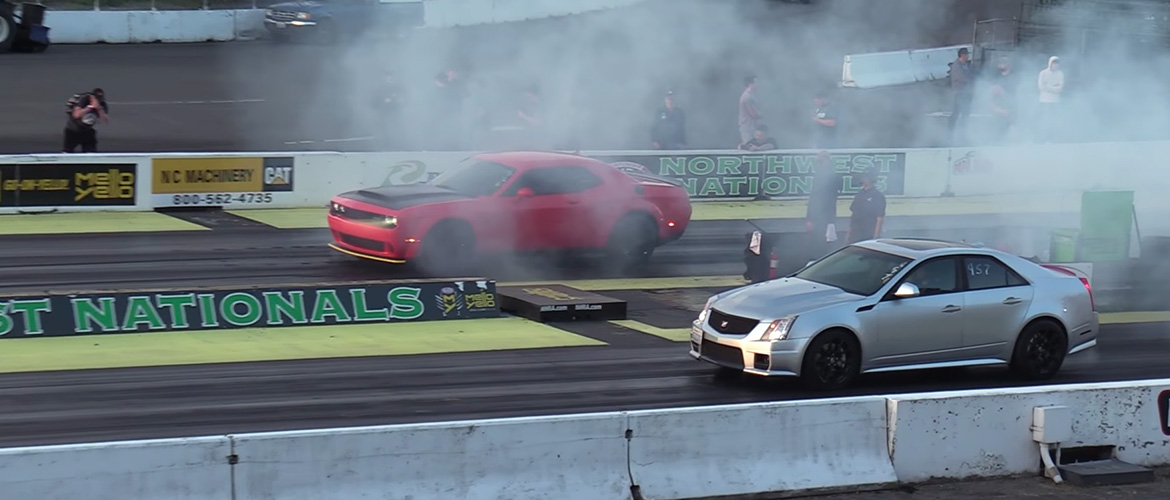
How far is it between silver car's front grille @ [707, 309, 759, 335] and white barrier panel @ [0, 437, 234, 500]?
4.90 metres

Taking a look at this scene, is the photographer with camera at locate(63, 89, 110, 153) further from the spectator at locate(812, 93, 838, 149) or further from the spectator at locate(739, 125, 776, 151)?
the spectator at locate(812, 93, 838, 149)

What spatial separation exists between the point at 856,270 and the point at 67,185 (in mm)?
11360

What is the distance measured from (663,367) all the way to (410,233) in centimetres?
428

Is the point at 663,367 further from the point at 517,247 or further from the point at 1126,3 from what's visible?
the point at 1126,3

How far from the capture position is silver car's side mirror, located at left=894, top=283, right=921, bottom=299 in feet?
37.7

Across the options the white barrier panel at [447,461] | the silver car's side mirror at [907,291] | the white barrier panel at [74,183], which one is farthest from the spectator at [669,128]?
the white barrier panel at [447,461]

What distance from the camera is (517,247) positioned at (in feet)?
53.2

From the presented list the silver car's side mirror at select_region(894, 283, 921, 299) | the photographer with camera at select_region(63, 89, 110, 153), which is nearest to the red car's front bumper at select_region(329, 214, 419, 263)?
the silver car's side mirror at select_region(894, 283, 921, 299)

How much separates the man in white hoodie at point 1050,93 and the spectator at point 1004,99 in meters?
0.54

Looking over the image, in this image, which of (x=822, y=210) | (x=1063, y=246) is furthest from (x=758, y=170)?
(x=1063, y=246)

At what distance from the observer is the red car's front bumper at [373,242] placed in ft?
50.5

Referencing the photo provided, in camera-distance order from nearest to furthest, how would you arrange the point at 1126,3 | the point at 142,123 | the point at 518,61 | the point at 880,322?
the point at 880,322
the point at 1126,3
the point at 518,61
the point at 142,123

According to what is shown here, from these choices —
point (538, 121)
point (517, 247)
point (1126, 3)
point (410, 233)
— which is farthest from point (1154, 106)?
point (410, 233)

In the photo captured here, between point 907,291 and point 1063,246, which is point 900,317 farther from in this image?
point 1063,246
